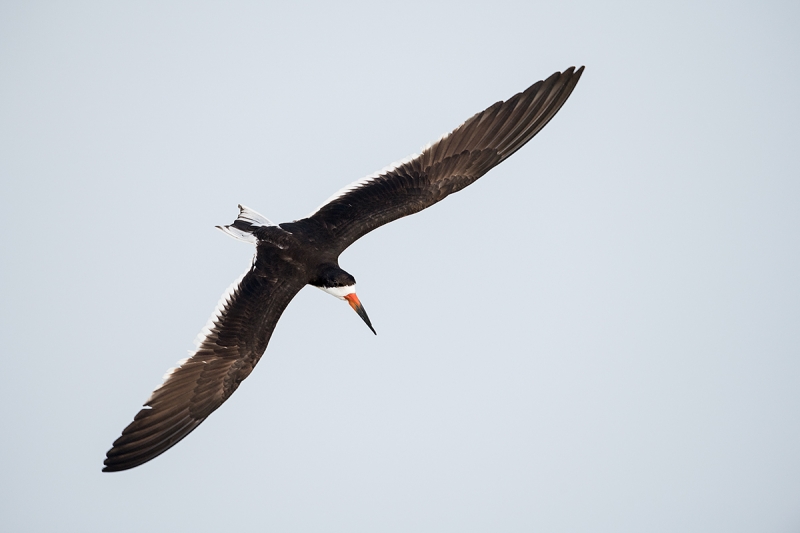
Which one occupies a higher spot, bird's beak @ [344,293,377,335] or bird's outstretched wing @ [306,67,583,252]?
bird's outstretched wing @ [306,67,583,252]

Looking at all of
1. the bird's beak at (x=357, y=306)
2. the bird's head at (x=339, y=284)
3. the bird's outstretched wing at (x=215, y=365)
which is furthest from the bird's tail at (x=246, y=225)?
the bird's beak at (x=357, y=306)

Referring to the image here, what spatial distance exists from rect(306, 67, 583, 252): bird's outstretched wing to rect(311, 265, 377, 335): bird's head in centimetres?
40

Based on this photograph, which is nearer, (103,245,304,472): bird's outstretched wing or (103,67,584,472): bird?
(103,245,304,472): bird's outstretched wing

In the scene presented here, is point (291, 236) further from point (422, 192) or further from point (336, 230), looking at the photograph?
point (422, 192)

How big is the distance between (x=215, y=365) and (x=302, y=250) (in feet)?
5.52

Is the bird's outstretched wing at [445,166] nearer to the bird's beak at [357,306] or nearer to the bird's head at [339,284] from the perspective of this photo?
the bird's head at [339,284]

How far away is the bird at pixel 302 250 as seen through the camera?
33.7ft

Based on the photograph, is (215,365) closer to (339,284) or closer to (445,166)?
(339,284)

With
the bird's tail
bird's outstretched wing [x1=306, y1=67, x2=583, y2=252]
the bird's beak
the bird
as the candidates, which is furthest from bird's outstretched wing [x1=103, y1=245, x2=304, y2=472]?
bird's outstretched wing [x1=306, y1=67, x2=583, y2=252]

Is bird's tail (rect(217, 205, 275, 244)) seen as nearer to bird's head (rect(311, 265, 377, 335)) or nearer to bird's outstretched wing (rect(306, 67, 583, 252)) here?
bird's outstretched wing (rect(306, 67, 583, 252))

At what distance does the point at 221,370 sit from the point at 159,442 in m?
1.02

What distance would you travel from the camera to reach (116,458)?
994 centimetres

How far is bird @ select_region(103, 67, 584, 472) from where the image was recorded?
33.7 feet

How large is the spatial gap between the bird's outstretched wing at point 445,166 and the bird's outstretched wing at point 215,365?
1.04 meters
